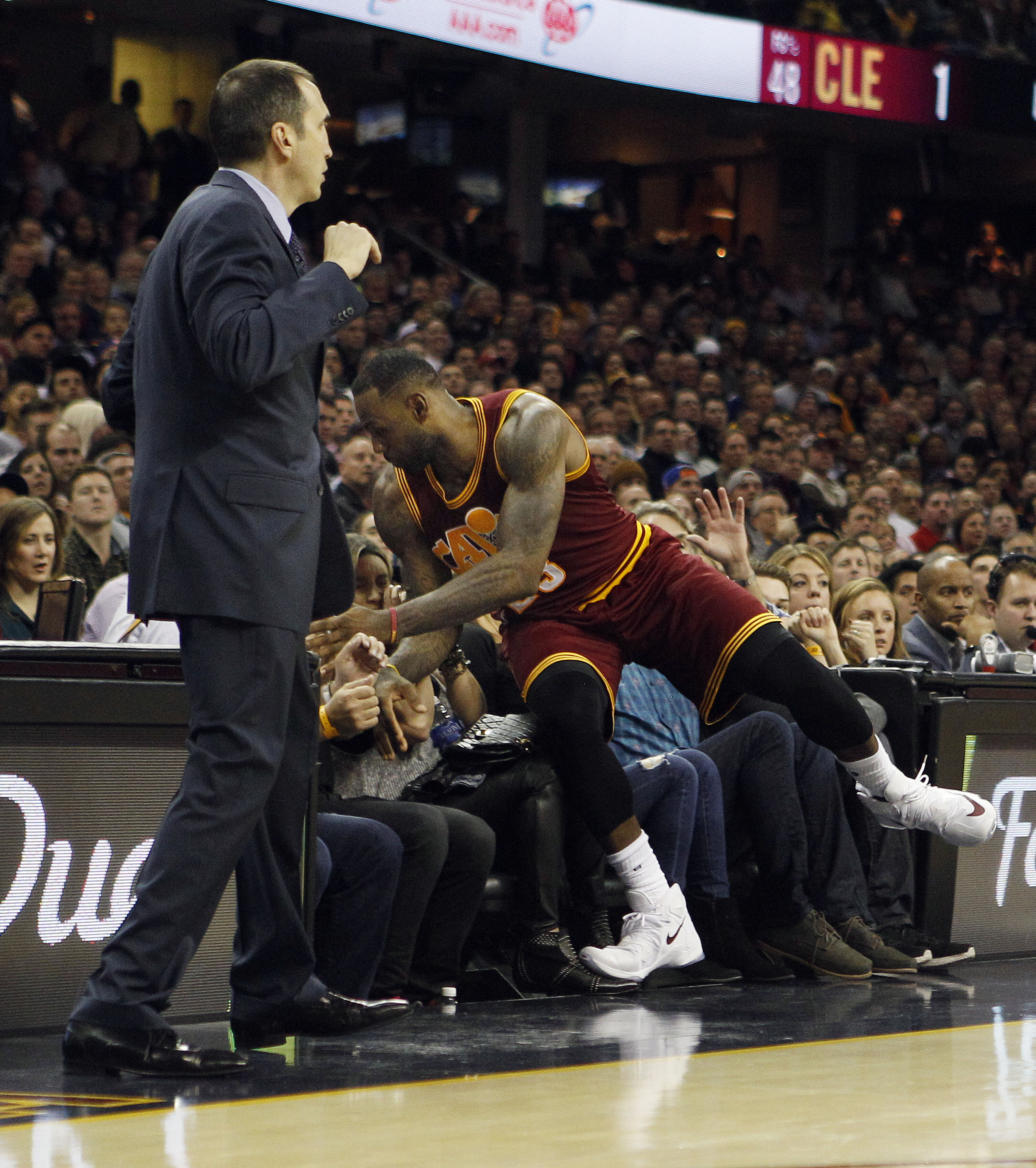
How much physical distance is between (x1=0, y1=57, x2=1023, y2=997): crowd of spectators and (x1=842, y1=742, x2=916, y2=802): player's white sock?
1.22 ft

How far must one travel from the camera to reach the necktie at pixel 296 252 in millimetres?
3439

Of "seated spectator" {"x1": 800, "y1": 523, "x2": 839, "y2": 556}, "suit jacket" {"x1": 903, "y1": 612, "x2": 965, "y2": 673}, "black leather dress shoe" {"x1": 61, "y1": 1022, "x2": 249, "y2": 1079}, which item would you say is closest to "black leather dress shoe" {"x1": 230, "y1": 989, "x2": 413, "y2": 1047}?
"black leather dress shoe" {"x1": 61, "y1": 1022, "x2": 249, "y2": 1079}

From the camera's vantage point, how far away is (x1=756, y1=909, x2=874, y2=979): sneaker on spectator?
4734mm

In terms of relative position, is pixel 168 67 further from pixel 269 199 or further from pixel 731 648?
→ pixel 269 199

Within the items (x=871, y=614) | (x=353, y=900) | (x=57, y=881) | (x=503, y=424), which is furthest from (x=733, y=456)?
(x=57, y=881)

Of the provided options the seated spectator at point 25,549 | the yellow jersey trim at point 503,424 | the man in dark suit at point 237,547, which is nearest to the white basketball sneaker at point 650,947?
the man in dark suit at point 237,547

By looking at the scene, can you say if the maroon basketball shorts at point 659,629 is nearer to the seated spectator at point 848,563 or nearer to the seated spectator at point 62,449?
the seated spectator at point 848,563

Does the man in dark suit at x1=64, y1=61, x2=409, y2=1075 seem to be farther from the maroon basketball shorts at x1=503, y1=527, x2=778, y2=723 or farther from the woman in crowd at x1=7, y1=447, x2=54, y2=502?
the woman in crowd at x1=7, y1=447, x2=54, y2=502

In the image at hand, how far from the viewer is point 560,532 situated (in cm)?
459

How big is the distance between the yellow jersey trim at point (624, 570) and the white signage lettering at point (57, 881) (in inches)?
54.8

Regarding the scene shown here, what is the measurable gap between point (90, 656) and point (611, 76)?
42.6 feet

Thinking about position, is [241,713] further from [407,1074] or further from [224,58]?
[224,58]

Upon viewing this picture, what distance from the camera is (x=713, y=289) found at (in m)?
17.3

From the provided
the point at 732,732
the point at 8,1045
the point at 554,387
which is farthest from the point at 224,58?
the point at 8,1045
